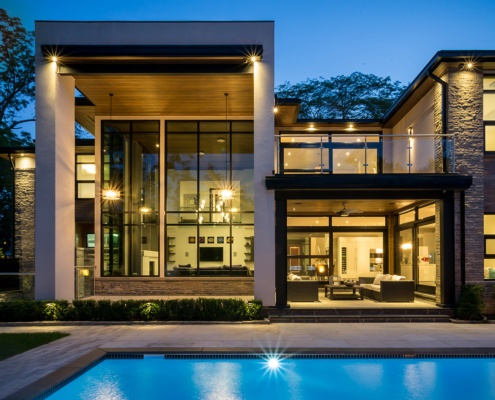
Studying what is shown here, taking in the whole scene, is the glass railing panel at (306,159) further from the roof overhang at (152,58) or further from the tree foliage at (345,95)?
the tree foliage at (345,95)

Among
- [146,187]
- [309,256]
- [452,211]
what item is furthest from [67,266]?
[452,211]

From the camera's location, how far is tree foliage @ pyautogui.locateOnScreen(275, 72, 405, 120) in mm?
36500

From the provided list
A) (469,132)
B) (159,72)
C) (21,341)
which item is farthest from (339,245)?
(21,341)

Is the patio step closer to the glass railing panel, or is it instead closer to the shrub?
the glass railing panel

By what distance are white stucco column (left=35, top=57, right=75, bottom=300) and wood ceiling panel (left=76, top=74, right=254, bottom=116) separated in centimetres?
105

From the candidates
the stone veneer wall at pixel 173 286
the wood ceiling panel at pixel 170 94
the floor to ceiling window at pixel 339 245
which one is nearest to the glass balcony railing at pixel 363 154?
the wood ceiling panel at pixel 170 94

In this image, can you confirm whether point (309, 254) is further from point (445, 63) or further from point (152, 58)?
point (152, 58)

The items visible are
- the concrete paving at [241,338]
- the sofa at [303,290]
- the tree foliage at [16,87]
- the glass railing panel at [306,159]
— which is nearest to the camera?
the concrete paving at [241,338]

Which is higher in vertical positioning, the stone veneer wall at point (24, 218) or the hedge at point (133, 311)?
the stone veneer wall at point (24, 218)

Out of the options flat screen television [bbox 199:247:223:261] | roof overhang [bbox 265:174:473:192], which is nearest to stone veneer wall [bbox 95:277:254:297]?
flat screen television [bbox 199:247:223:261]

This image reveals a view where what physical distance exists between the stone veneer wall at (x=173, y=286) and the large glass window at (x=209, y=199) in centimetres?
31

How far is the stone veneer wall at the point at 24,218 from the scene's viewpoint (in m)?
16.7

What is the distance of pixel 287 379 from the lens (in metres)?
8.02

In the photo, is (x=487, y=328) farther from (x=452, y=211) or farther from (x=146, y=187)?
(x=146, y=187)
